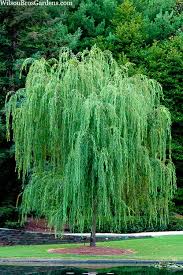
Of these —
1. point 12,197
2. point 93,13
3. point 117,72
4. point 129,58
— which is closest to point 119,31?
point 129,58

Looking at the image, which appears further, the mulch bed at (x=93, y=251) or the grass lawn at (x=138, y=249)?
the mulch bed at (x=93, y=251)

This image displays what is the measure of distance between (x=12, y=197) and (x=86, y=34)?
1474 centimetres

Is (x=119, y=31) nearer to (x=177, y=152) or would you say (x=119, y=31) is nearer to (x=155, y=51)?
A: (x=155, y=51)

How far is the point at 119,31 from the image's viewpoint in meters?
40.5

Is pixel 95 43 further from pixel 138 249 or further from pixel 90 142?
pixel 90 142

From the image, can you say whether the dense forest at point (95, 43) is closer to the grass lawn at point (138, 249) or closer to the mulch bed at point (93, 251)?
the grass lawn at point (138, 249)

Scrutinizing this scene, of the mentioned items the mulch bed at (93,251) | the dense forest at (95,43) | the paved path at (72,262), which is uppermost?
the dense forest at (95,43)

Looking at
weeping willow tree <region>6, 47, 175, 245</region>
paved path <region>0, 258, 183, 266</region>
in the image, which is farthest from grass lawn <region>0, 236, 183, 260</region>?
weeping willow tree <region>6, 47, 175, 245</region>

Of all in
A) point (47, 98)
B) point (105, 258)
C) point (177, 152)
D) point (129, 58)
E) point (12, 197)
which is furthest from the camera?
point (129, 58)

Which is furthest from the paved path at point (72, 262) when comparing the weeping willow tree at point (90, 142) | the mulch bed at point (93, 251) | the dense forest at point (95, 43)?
the dense forest at point (95, 43)

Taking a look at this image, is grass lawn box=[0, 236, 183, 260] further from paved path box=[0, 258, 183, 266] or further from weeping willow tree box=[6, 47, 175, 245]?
weeping willow tree box=[6, 47, 175, 245]

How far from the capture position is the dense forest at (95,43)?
33719mm

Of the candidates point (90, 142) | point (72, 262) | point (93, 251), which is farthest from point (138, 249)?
point (90, 142)

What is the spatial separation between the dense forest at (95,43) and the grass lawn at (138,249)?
906cm
